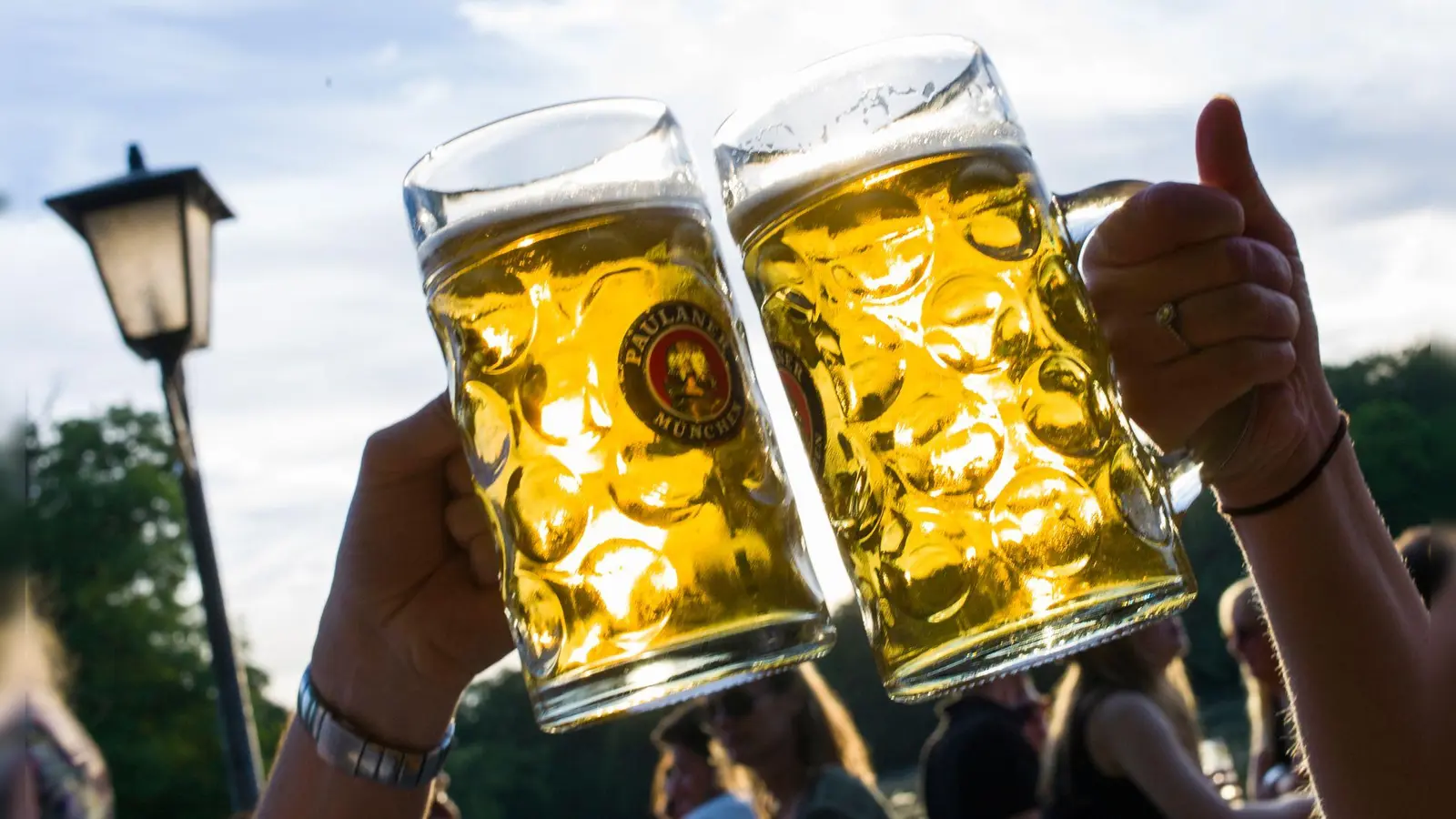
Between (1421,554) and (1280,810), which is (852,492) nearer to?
(1421,554)

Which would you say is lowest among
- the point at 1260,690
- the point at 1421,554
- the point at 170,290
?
the point at 1260,690

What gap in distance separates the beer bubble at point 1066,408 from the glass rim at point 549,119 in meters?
0.30

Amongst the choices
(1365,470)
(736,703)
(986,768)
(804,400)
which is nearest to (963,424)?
(804,400)

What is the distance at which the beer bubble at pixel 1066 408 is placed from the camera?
31.4 inches

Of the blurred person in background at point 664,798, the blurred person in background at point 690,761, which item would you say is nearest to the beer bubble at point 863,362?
the blurred person in background at point 690,761

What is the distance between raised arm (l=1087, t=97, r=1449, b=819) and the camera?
83 centimetres

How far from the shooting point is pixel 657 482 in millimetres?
807

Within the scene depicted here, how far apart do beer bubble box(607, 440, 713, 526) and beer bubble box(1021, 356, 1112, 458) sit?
206 mm

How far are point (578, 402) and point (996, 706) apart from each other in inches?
128

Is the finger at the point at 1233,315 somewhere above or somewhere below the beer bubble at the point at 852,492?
above

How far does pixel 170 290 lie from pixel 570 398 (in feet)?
9.27

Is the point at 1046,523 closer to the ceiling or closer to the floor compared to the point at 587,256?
closer to the floor

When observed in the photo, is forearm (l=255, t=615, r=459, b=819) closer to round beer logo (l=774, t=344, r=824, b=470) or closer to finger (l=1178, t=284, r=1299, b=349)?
round beer logo (l=774, t=344, r=824, b=470)

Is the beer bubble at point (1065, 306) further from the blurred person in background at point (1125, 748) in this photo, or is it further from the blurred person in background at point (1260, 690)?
the blurred person in background at point (1260, 690)
